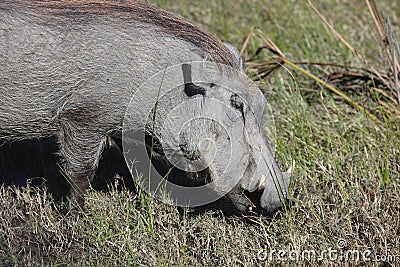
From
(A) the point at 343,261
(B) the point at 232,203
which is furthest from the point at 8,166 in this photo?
(A) the point at 343,261

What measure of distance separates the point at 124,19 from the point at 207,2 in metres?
2.20

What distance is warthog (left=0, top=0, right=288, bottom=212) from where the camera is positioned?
2639mm

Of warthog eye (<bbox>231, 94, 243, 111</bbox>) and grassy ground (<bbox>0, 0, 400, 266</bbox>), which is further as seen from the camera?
warthog eye (<bbox>231, 94, 243, 111</bbox>)

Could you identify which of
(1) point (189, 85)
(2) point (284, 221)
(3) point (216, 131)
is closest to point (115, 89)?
(1) point (189, 85)

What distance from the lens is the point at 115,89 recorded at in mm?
2680

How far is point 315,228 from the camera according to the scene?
2727 mm

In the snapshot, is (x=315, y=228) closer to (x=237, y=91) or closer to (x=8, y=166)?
(x=237, y=91)
